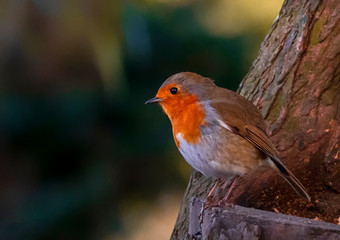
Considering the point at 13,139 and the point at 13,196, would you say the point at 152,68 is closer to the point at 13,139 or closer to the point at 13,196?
the point at 13,139

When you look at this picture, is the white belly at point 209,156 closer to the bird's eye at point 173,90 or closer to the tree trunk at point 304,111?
the bird's eye at point 173,90

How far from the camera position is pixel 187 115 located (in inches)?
100

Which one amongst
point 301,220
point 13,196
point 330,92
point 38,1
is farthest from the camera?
point 13,196

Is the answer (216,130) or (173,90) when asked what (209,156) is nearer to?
(216,130)

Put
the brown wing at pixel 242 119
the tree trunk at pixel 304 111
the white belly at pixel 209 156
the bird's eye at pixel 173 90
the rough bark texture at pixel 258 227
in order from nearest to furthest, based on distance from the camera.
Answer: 1. the rough bark texture at pixel 258 227
2. the white belly at pixel 209 156
3. the brown wing at pixel 242 119
4. the bird's eye at pixel 173 90
5. the tree trunk at pixel 304 111

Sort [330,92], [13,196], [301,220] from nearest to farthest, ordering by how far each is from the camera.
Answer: [301,220] < [330,92] < [13,196]

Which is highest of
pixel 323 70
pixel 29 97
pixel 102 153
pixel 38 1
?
pixel 38 1

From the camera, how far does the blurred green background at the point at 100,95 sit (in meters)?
5.05

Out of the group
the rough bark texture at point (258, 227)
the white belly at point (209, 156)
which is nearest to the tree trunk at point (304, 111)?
the white belly at point (209, 156)

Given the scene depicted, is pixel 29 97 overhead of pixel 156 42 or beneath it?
beneath

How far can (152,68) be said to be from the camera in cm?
523

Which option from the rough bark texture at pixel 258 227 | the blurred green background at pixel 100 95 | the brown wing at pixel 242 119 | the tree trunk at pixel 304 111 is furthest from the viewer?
the blurred green background at pixel 100 95

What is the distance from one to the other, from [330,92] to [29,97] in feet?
10.4

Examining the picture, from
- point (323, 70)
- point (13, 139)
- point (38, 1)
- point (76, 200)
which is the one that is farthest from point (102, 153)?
point (323, 70)
